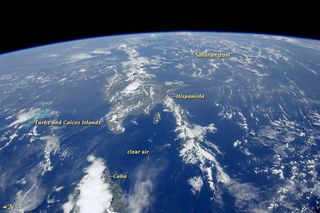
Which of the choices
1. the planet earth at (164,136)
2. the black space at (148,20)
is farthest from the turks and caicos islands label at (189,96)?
the black space at (148,20)

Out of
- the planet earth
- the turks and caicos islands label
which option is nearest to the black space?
the planet earth

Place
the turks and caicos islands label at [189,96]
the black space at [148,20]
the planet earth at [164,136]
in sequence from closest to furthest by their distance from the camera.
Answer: the black space at [148,20], the planet earth at [164,136], the turks and caicos islands label at [189,96]

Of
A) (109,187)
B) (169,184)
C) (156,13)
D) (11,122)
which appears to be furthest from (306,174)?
(11,122)

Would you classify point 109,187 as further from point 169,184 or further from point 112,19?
point 112,19

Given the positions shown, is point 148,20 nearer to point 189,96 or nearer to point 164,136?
point 164,136

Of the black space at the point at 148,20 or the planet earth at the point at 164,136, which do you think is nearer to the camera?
the black space at the point at 148,20

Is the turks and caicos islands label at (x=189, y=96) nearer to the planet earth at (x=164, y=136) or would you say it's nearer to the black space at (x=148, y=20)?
the planet earth at (x=164, y=136)

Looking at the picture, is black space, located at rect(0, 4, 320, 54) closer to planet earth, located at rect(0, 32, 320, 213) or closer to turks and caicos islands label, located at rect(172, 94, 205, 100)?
planet earth, located at rect(0, 32, 320, 213)
